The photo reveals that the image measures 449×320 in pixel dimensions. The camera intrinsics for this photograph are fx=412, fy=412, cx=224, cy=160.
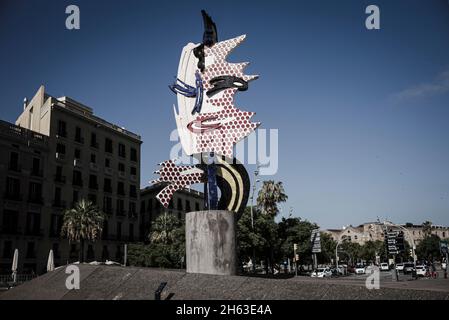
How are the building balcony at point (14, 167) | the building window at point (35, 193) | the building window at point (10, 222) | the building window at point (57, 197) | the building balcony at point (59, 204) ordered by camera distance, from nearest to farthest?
1. the building window at point (10, 222)
2. the building balcony at point (14, 167)
3. the building window at point (35, 193)
4. the building balcony at point (59, 204)
5. the building window at point (57, 197)

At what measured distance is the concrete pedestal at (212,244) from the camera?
47.3ft

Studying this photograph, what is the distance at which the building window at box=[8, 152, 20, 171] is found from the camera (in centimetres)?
4240

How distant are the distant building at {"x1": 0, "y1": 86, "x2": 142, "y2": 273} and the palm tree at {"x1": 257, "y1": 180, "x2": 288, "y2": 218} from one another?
1772 cm

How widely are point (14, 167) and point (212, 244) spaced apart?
3533 cm

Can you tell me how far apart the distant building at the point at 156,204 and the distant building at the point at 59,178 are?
8140mm

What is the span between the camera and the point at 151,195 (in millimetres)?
68188

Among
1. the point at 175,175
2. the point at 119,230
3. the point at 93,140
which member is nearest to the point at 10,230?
the point at 119,230

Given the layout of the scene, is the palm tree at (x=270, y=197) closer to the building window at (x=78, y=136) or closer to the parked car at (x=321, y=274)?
the parked car at (x=321, y=274)

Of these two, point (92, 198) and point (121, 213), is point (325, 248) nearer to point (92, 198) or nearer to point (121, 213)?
point (121, 213)

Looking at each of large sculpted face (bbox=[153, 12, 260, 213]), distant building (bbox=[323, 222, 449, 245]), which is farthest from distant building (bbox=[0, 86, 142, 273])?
distant building (bbox=[323, 222, 449, 245])

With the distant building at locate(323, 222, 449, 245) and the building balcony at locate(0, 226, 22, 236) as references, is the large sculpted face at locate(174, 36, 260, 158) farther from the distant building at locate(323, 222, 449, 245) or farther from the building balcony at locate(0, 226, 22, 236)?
the distant building at locate(323, 222, 449, 245)

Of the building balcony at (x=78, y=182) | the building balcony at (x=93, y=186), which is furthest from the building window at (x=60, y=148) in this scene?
the building balcony at (x=93, y=186)
